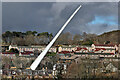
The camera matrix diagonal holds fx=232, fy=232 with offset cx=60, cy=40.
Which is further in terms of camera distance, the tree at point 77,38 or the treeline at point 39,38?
the tree at point 77,38

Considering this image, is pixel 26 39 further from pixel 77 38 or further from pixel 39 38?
pixel 77 38

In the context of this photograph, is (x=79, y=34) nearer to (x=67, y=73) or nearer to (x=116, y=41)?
(x=116, y=41)

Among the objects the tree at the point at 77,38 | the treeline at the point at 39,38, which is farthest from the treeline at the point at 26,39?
the tree at the point at 77,38

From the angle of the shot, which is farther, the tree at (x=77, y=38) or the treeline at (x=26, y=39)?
the tree at (x=77, y=38)

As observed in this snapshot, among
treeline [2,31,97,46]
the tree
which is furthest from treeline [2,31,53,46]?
the tree

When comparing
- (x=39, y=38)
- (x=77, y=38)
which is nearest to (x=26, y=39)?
(x=39, y=38)

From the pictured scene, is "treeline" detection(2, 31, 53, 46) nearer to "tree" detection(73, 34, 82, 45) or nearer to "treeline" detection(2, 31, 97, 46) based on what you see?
"treeline" detection(2, 31, 97, 46)

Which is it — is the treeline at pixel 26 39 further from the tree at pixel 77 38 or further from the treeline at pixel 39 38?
the tree at pixel 77 38

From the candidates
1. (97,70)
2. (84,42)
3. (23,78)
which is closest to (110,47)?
(84,42)
